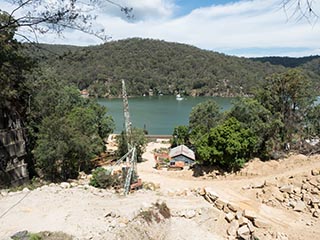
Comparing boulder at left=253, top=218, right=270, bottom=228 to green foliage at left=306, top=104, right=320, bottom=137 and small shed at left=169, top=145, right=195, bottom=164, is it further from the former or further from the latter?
small shed at left=169, top=145, right=195, bottom=164

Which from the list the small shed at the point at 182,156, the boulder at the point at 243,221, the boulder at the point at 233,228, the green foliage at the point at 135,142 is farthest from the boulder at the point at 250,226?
the green foliage at the point at 135,142

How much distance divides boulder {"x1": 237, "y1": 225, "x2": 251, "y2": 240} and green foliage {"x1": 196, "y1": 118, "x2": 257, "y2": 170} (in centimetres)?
821

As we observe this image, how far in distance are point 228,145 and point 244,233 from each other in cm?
856

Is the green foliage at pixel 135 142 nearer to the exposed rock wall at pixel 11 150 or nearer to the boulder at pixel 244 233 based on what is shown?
the exposed rock wall at pixel 11 150

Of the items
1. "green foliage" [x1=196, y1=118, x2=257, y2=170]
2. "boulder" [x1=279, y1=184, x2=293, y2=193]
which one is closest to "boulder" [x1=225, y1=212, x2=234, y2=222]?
"boulder" [x1=279, y1=184, x2=293, y2=193]

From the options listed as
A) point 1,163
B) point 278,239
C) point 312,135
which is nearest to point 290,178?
point 278,239

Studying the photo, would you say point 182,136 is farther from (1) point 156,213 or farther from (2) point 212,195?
(1) point 156,213

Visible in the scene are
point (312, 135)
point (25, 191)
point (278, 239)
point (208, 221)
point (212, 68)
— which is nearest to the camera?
point (278, 239)

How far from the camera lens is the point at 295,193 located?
12469 millimetres

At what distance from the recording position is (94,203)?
416 inches

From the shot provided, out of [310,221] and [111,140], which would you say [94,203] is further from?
[111,140]

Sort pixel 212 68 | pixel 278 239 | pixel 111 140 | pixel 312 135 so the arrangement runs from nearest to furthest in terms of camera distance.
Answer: pixel 278 239 → pixel 312 135 → pixel 111 140 → pixel 212 68

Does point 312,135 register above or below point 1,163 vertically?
below

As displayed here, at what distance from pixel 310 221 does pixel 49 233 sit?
853cm
